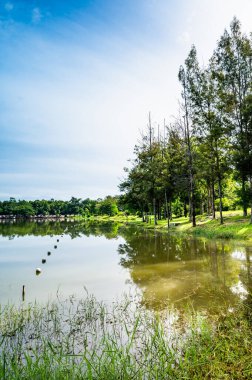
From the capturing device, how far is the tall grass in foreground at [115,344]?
4.86 metres

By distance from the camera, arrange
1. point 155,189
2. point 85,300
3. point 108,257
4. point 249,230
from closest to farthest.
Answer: point 85,300
point 108,257
point 249,230
point 155,189

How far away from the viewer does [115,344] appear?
6.50m

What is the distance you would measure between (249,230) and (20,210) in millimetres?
172546

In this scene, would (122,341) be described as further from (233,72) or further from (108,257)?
(233,72)

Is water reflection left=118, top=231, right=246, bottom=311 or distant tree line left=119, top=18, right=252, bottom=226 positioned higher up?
distant tree line left=119, top=18, right=252, bottom=226

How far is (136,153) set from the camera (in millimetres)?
51031

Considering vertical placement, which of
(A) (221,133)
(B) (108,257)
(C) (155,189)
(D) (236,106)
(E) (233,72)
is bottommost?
(B) (108,257)

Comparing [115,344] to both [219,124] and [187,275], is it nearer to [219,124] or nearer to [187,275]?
[187,275]

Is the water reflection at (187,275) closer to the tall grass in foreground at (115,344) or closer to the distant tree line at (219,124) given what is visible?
the tall grass in foreground at (115,344)

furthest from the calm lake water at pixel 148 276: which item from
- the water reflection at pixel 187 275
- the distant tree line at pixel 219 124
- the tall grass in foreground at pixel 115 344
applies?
the distant tree line at pixel 219 124

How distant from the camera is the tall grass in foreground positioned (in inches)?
Answer: 191

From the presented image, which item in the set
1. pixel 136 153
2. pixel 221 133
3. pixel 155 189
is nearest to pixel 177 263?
pixel 221 133

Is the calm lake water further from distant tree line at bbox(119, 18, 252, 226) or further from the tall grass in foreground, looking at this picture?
distant tree line at bbox(119, 18, 252, 226)

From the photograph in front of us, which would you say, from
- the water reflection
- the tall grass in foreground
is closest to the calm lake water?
the water reflection
